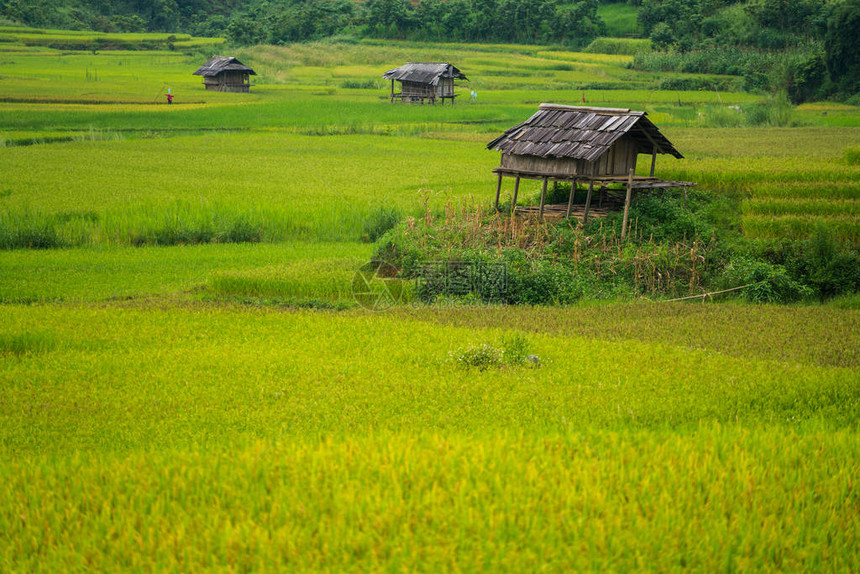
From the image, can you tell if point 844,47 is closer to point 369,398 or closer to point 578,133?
point 578,133

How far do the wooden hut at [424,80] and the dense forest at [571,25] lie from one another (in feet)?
58.0

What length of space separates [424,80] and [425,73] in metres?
0.64

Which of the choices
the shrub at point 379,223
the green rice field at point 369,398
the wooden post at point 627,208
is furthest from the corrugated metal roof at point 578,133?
the shrub at point 379,223

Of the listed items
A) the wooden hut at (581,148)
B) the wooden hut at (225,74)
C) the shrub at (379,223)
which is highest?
the wooden hut at (225,74)

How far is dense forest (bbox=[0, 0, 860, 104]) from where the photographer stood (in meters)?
43.9

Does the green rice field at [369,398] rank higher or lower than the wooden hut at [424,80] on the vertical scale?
lower

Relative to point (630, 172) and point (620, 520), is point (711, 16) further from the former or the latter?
point (620, 520)

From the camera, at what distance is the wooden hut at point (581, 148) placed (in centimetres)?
1460

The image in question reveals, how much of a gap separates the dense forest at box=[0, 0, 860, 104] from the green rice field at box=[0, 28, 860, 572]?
2436 cm

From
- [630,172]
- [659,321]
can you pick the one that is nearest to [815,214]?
[630,172]

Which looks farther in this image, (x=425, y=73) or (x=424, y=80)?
(x=425, y=73)

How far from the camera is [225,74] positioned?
156 feet

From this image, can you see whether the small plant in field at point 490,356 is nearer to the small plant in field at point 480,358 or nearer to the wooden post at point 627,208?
the small plant in field at point 480,358

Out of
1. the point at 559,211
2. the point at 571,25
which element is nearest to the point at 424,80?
the point at 559,211
